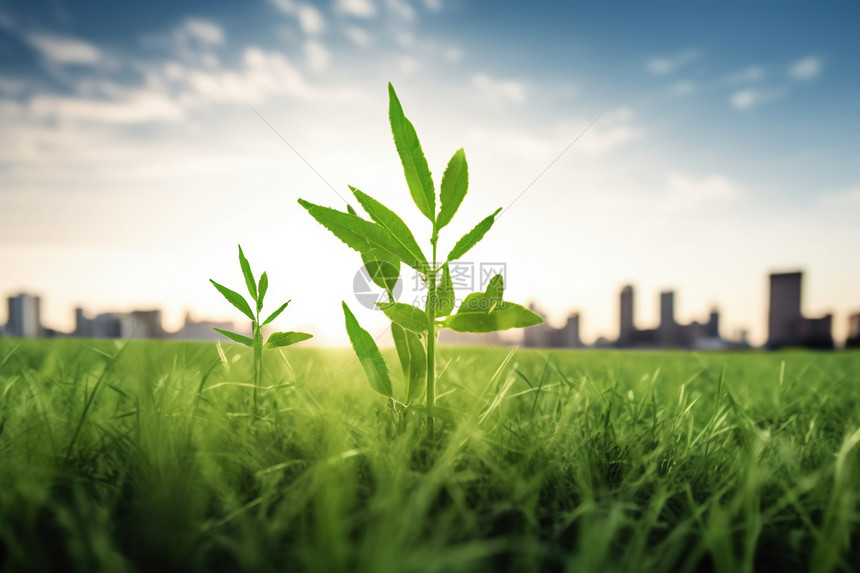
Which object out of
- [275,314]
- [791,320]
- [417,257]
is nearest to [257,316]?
[275,314]

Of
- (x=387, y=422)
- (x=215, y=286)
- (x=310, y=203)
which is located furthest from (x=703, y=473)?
(x=215, y=286)

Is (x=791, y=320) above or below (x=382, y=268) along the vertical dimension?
below

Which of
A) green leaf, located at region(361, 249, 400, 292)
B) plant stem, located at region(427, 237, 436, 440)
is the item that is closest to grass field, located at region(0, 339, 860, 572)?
plant stem, located at region(427, 237, 436, 440)

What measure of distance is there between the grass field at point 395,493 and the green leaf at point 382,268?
0.28m

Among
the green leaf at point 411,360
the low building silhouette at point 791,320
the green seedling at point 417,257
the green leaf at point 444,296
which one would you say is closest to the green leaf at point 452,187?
the green seedling at point 417,257

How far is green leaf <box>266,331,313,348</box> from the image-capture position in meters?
1.11

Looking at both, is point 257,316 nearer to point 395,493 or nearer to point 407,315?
point 407,315

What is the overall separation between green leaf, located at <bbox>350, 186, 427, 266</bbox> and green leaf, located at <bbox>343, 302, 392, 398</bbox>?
171mm

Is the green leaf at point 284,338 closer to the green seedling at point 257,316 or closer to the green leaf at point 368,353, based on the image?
the green seedling at point 257,316

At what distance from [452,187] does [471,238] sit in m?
0.11

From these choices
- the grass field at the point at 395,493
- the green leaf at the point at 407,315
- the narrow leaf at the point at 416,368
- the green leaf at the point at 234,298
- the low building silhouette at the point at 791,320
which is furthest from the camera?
the low building silhouette at the point at 791,320

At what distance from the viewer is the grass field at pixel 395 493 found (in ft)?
1.75

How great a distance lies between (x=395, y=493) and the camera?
59cm

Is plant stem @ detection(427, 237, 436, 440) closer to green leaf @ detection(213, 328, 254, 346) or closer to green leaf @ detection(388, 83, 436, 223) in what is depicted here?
green leaf @ detection(388, 83, 436, 223)
